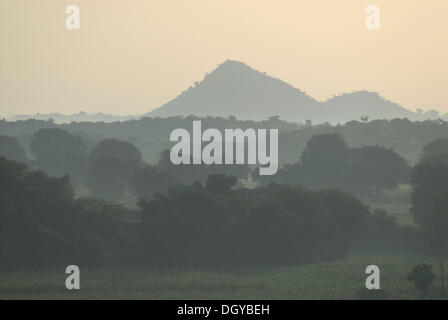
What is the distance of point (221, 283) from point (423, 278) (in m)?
17.0

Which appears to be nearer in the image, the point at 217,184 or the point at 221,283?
the point at 221,283

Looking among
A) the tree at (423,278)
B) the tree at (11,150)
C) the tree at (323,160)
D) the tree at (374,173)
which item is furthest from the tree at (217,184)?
the tree at (11,150)

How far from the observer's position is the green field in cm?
5656

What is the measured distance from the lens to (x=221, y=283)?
60.4 meters

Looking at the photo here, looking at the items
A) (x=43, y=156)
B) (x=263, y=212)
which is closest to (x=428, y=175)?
(x=263, y=212)

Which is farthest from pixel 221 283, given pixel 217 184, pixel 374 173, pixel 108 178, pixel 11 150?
pixel 11 150

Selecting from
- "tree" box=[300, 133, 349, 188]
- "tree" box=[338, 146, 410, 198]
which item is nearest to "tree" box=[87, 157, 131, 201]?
"tree" box=[300, 133, 349, 188]

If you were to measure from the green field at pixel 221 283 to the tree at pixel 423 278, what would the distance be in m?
0.67

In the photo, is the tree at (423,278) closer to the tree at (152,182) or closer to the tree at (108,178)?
the tree at (152,182)

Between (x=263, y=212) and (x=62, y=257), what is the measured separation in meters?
20.9

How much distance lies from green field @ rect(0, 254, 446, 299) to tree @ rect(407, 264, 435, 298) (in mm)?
667

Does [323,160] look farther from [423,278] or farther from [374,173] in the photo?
[423,278]

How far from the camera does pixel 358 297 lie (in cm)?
5425
